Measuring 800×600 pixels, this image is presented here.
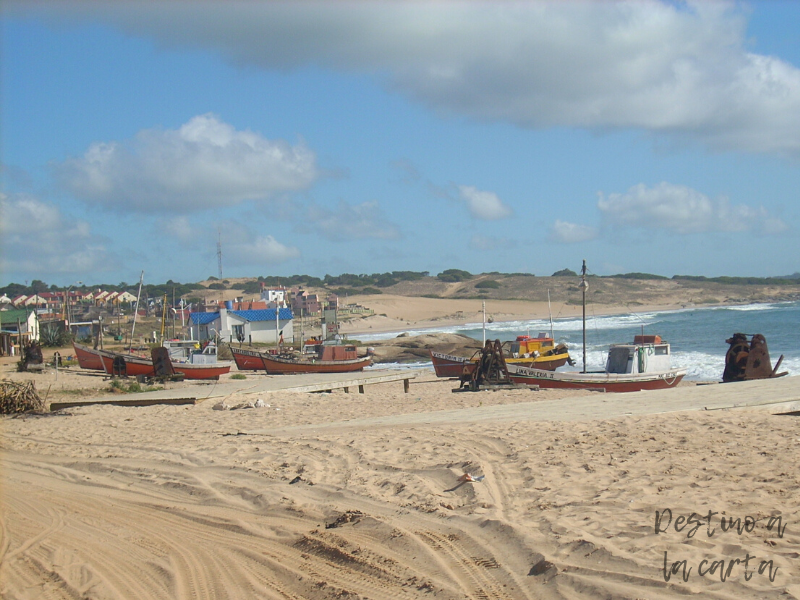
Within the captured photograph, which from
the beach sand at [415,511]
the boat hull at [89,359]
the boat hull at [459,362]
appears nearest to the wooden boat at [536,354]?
the boat hull at [459,362]

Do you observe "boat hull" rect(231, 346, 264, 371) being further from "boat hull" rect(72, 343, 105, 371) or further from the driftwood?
the driftwood

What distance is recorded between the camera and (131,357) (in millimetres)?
30078

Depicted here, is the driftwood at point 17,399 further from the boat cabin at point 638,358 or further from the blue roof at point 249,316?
the blue roof at point 249,316

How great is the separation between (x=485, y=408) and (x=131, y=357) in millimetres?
20621

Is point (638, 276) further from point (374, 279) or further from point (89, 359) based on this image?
point (89, 359)

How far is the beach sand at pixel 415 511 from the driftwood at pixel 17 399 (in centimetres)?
528

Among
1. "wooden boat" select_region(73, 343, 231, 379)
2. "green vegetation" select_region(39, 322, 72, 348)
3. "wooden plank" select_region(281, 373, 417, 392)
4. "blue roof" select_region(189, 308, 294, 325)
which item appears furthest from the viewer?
"blue roof" select_region(189, 308, 294, 325)

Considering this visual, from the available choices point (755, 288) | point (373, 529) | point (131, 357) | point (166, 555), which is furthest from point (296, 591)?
point (755, 288)

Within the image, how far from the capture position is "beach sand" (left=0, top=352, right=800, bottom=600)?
513 cm

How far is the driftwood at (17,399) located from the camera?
16062 mm

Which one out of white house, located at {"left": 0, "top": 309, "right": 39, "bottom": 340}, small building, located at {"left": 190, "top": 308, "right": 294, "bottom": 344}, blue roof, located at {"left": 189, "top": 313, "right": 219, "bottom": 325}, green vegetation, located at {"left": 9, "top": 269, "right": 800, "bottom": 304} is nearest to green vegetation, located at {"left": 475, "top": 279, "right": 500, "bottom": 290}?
green vegetation, located at {"left": 9, "top": 269, "right": 800, "bottom": 304}

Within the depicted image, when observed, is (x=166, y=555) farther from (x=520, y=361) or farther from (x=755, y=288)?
(x=755, y=288)

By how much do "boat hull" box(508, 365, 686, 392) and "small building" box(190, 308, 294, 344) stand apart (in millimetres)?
35062

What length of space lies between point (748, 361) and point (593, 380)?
4.70 metres
